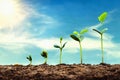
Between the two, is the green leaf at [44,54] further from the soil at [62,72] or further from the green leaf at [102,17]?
the green leaf at [102,17]

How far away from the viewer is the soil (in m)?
6.52

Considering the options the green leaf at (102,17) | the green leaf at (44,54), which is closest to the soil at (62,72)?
the green leaf at (44,54)

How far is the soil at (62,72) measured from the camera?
652 centimetres

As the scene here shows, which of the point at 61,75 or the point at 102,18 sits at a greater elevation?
the point at 102,18

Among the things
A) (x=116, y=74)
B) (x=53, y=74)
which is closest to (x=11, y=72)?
(x=53, y=74)

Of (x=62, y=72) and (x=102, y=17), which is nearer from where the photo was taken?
(x=62, y=72)

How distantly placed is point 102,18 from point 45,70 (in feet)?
5.41

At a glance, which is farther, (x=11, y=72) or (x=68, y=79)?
(x=11, y=72)

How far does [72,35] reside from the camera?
24.8 ft

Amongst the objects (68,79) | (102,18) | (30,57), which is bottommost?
(68,79)

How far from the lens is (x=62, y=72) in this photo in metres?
6.86

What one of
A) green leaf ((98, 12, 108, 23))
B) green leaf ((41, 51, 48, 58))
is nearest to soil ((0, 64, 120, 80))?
green leaf ((41, 51, 48, 58))

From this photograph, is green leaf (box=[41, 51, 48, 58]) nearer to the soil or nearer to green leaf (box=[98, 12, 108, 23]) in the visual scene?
the soil

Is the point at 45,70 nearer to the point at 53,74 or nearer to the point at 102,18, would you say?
the point at 53,74
